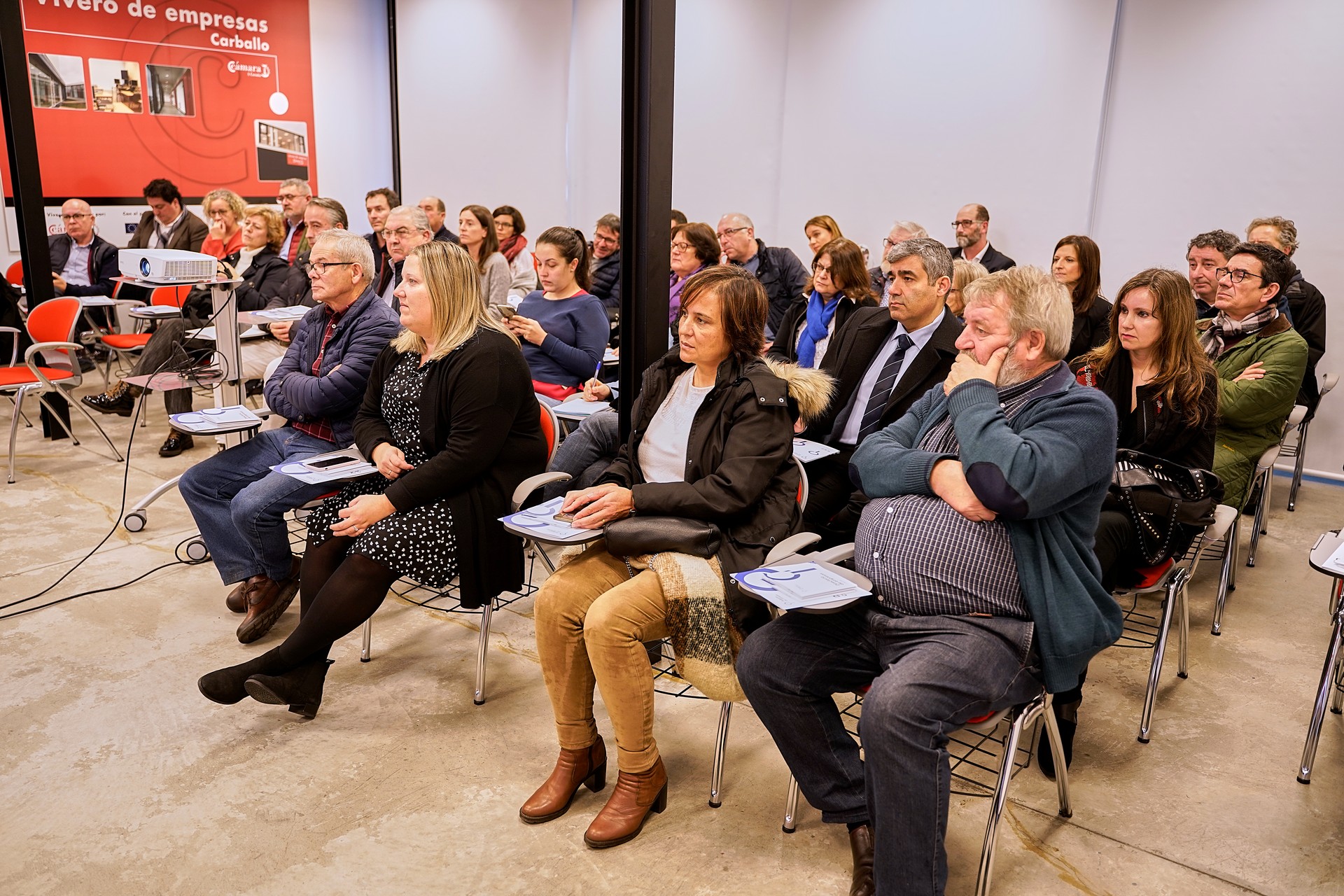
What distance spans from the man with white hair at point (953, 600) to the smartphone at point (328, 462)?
1536mm

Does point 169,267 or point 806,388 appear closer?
point 806,388

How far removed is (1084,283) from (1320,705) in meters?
2.82

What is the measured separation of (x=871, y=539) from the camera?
7.52 feet

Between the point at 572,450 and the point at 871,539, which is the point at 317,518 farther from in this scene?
the point at 871,539

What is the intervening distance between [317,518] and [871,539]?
1807 mm

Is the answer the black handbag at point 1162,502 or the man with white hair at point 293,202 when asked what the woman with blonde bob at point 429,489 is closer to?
the black handbag at point 1162,502

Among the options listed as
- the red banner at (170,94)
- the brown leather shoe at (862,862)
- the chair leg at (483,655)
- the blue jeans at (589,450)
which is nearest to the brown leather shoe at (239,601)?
the chair leg at (483,655)

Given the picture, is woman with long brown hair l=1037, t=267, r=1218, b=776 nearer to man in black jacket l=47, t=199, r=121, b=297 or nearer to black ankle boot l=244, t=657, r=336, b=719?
black ankle boot l=244, t=657, r=336, b=719

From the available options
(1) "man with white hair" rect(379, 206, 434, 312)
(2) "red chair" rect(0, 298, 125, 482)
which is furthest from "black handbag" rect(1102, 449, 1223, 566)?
(2) "red chair" rect(0, 298, 125, 482)

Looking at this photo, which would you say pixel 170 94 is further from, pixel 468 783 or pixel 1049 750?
pixel 1049 750

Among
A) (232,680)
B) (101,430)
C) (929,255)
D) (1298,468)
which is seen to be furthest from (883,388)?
(101,430)

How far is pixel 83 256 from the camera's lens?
7754 mm

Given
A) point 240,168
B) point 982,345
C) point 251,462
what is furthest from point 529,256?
point 982,345

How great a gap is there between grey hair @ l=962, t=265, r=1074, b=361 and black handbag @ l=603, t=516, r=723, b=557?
875 mm
